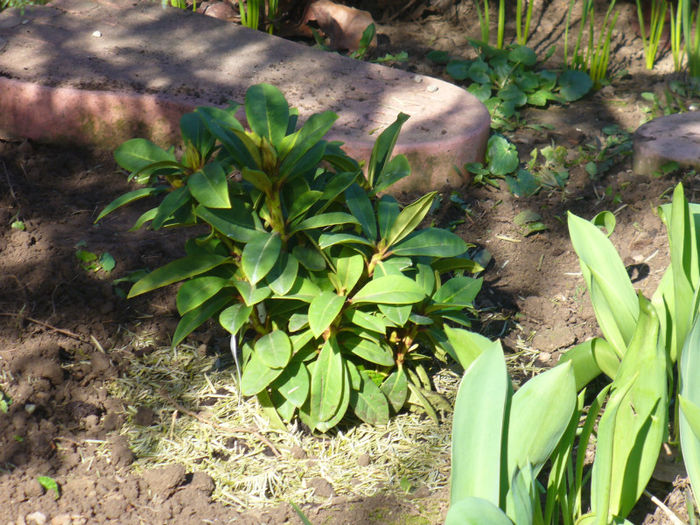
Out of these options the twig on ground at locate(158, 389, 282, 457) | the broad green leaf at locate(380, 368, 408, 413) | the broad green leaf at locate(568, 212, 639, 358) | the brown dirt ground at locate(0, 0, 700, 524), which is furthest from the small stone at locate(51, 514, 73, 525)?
the broad green leaf at locate(568, 212, 639, 358)

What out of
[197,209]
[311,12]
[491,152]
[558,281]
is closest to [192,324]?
[197,209]

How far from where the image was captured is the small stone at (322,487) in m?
1.87

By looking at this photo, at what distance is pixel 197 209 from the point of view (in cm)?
170

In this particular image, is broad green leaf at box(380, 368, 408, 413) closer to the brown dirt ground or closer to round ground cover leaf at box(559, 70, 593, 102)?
the brown dirt ground

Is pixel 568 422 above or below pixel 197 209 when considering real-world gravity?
below

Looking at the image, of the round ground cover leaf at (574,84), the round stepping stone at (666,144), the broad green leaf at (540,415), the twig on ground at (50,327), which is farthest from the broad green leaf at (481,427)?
the round ground cover leaf at (574,84)

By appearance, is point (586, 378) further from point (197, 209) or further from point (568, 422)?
point (197, 209)

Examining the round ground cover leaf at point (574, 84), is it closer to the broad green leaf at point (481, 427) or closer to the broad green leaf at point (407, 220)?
the broad green leaf at point (407, 220)

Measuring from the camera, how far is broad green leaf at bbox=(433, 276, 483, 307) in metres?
1.90

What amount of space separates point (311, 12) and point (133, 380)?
102 inches

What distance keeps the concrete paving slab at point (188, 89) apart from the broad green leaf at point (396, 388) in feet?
3.54

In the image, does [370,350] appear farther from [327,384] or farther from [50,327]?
[50,327]

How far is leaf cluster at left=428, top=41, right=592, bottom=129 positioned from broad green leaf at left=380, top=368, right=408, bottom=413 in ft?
6.00

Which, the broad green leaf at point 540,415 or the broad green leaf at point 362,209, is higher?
the broad green leaf at point 362,209
